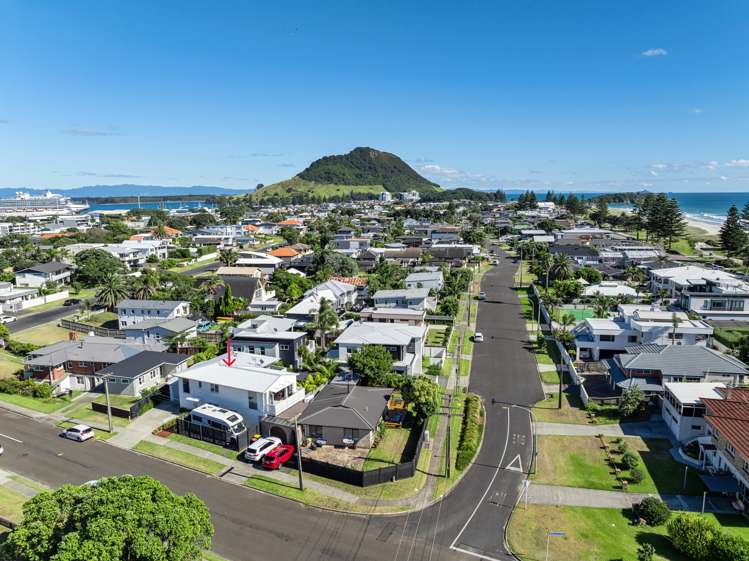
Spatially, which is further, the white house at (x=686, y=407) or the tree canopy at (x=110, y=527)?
the white house at (x=686, y=407)

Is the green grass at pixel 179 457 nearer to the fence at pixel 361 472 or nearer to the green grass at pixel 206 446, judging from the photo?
the green grass at pixel 206 446

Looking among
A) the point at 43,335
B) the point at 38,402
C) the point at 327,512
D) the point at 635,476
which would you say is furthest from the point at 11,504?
the point at 43,335

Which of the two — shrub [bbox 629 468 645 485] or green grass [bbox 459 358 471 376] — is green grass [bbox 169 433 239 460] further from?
shrub [bbox 629 468 645 485]

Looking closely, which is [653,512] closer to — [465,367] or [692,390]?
[692,390]

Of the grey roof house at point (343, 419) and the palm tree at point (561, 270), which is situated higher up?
the palm tree at point (561, 270)

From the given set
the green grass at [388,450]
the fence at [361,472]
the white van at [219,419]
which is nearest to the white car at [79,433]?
the white van at [219,419]

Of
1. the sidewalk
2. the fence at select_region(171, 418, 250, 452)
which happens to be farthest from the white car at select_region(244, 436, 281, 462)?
the sidewalk
